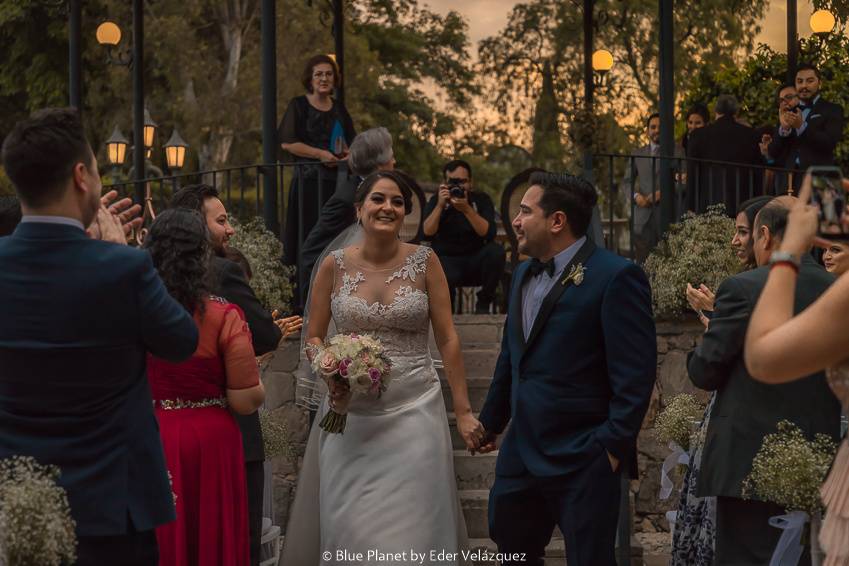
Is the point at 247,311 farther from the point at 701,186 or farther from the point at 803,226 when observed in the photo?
the point at 701,186

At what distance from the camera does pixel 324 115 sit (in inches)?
401

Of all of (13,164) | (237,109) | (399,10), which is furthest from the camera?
(399,10)

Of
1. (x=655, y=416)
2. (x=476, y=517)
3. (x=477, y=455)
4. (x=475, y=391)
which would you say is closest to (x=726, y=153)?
(x=655, y=416)

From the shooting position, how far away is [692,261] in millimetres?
9336

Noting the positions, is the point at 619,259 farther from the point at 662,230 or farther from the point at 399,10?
the point at 399,10

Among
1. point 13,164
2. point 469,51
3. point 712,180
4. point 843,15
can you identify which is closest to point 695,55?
point 469,51

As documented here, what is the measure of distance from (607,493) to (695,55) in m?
26.7

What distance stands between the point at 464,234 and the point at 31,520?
7.00 m

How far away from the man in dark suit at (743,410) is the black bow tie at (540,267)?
0.80 m

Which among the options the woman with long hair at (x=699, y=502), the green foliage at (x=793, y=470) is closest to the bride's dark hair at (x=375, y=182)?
the woman with long hair at (x=699, y=502)

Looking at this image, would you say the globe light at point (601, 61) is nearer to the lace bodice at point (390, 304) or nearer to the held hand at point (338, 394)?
the lace bodice at point (390, 304)

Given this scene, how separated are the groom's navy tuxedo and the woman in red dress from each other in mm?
1093

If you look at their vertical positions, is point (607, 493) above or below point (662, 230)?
below

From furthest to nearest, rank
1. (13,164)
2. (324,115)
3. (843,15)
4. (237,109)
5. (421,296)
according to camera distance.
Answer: (237,109) < (843,15) < (324,115) < (421,296) < (13,164)
